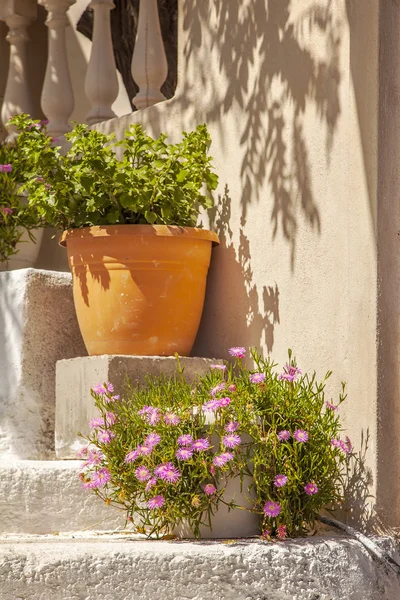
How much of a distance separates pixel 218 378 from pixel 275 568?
664 mm

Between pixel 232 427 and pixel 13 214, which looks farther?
pixel 13 214

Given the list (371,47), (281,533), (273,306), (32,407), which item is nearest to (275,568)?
(281,533)

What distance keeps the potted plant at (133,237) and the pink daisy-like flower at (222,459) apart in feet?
3.02

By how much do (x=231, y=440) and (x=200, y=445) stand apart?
9 centimetres

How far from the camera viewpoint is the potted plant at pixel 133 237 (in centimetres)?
393

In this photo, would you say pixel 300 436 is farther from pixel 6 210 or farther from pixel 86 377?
pixel 6 210

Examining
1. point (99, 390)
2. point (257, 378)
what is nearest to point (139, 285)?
point (99, 390)

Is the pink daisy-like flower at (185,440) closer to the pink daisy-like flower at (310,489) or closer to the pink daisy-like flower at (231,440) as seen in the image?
the pink daisy-like flower at (231,440)

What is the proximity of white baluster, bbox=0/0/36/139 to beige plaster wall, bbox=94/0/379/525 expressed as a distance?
4.48 feet

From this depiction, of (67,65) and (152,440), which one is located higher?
(67,65)

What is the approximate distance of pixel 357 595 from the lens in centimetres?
321

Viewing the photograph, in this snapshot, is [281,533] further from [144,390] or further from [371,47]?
[371,47]

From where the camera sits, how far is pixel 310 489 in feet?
10.4

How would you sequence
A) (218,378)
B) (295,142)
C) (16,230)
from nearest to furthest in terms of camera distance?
(218,378) < (295,142) < (16,230)
